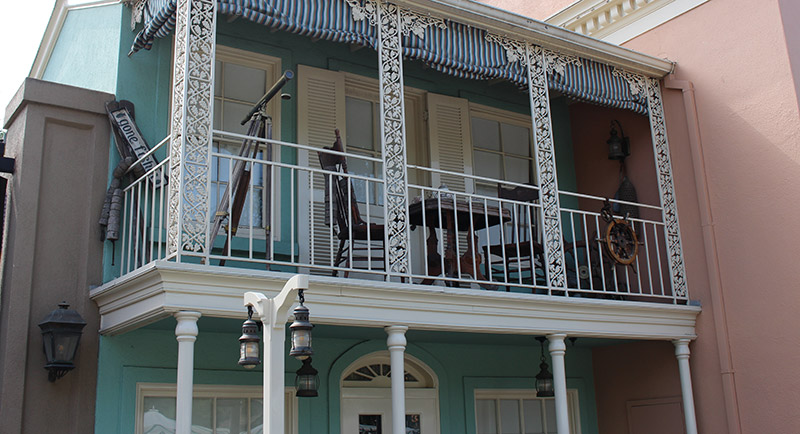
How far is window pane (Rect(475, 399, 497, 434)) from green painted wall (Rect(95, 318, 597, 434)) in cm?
19

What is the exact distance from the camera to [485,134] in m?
9.11

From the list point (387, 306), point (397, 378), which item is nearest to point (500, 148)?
point (387, 306)

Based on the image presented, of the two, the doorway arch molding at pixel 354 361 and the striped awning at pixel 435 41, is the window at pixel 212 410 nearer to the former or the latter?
the doorway arch molding at pixel 354 361

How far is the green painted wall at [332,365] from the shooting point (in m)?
6.22

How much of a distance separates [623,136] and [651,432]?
122 inches

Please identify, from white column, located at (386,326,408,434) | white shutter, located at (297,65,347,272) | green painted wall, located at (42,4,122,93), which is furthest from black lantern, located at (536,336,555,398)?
green painted wall, located at (42,4,122,93)

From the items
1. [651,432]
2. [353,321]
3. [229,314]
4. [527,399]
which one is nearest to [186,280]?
[229,314]

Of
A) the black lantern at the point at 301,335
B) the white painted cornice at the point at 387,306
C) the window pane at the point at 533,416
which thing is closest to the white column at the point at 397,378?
the white painted cornice at the point at 387,306

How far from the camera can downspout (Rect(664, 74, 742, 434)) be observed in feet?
24.7

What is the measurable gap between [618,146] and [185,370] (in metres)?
5.44

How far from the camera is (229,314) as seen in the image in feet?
18.1

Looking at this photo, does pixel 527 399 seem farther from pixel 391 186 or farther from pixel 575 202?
pixel 391 186

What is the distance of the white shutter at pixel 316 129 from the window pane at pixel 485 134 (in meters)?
1.72

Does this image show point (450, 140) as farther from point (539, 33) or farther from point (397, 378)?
point (397, 378)
